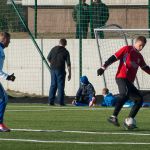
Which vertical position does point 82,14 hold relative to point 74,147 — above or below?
above

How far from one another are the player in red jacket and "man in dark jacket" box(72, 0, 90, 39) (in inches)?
473

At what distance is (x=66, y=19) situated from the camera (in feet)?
107

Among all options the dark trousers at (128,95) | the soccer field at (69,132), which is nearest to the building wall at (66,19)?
the soccer field at (69,132)

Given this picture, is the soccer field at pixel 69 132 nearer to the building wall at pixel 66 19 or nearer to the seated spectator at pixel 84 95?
the seated spectator at pixel 84 95

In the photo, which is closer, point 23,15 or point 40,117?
point 40,117

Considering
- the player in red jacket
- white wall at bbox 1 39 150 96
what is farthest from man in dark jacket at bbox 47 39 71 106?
the player in red jacket

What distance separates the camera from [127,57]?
17594 millimetres

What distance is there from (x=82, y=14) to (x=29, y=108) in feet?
22.4

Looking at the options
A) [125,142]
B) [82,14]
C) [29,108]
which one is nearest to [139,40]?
[125,142]

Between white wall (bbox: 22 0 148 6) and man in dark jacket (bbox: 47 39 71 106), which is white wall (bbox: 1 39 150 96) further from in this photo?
man in dark jacket (bbox: 47 39 71 106)

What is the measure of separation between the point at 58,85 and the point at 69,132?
989 cm

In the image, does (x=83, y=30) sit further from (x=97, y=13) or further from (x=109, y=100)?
(x=109, y=100)

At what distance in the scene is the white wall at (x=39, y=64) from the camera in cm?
2955

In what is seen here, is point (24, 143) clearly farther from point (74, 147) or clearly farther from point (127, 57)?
point (127, 57)
